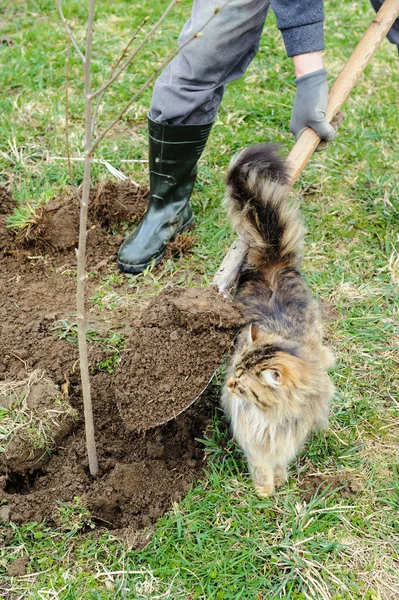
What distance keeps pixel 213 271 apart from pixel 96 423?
1.26 m

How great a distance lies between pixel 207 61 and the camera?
334cm

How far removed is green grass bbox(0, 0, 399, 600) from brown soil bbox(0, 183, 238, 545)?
0.30 feet

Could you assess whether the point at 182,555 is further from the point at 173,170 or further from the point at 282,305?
the point at 173,170

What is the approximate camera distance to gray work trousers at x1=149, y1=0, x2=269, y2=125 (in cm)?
323

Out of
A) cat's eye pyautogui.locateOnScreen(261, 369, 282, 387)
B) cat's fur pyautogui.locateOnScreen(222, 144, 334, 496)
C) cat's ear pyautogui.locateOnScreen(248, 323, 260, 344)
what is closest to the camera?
cat's eye pyautogui.locateOnScreen(261, 369, 282, 387)

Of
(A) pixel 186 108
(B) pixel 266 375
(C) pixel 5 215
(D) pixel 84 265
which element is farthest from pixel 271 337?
(C) pixel 5 215

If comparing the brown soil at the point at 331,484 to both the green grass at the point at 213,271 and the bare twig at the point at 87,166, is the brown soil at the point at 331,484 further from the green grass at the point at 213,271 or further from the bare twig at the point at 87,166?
the bare twig at the point at 87,166

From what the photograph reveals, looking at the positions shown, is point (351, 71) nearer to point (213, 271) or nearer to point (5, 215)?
point (213, 271)

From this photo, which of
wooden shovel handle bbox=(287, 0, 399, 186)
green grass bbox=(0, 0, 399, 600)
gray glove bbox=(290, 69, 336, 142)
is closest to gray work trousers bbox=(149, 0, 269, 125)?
gray glove bbox=(290, 69, 336, 142)

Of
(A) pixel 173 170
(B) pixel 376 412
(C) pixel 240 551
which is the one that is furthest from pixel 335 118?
(C) pixel 240 551

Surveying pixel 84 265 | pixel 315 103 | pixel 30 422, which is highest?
pixel 315 103

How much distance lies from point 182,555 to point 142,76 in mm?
3954

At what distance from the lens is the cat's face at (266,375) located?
94.7 inches

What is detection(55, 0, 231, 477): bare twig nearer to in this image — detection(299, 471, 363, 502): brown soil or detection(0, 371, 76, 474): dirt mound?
detection(0, 371, 76, 474): dirt mound
